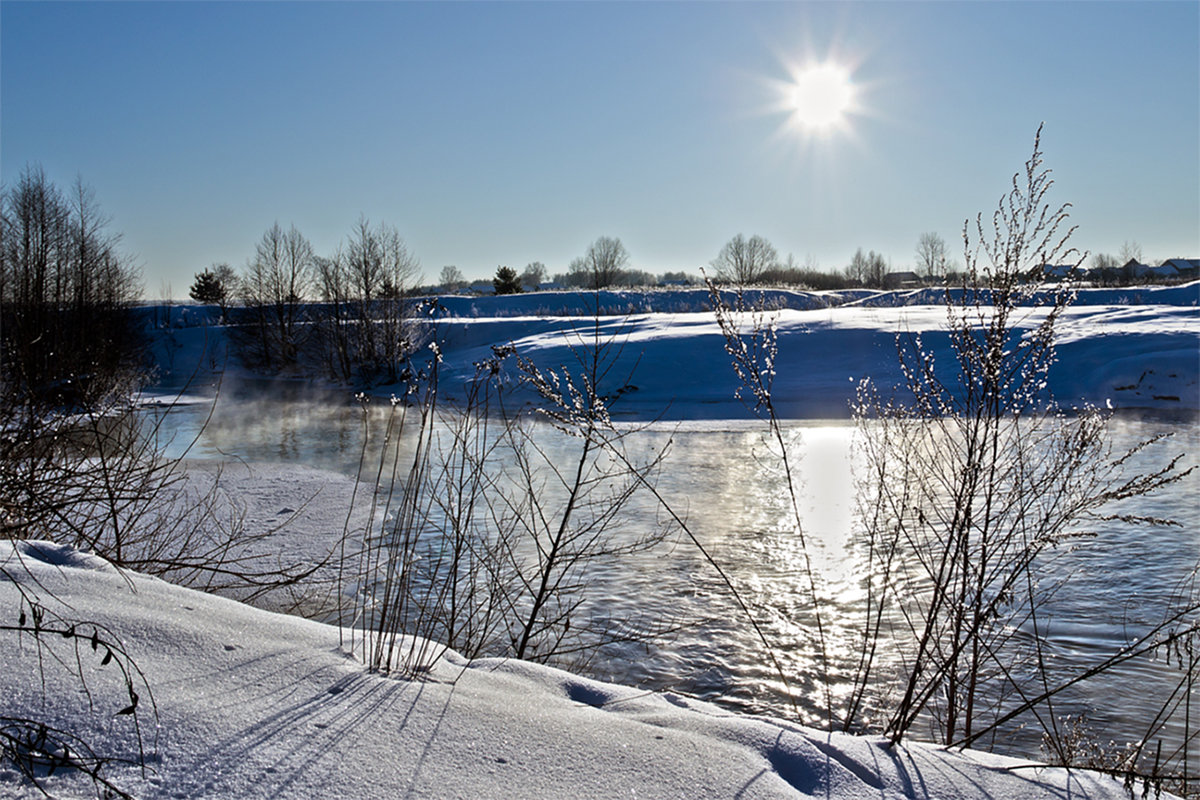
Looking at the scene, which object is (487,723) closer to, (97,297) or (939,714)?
(939,714)

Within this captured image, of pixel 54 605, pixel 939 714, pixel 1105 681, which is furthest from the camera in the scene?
pixel 1105 681

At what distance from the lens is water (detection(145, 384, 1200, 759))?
13.0ft

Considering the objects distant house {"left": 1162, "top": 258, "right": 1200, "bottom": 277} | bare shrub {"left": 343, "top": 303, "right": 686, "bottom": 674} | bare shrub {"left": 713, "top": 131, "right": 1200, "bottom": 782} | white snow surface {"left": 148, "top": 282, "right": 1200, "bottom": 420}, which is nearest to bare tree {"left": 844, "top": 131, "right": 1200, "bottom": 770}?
bare shrub {"left": 713, "top": 131, "right": 1200, "bottom": 782}

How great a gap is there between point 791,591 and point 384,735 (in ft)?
13.0

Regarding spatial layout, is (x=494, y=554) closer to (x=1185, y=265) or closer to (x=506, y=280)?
(x=506, y=280)

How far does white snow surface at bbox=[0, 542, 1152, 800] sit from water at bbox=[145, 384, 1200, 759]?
1111 mm

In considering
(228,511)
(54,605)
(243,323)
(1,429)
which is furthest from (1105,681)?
(243,323)

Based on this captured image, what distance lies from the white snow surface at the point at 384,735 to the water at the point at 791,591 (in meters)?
1.11

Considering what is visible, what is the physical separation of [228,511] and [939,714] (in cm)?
619

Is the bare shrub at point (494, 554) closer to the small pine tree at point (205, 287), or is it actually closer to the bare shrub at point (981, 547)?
the bare shrub at point (981, 547)

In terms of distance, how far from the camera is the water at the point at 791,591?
3977mm

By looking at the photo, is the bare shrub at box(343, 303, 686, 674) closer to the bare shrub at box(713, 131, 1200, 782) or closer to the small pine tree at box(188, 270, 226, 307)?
the bare shrub at box(713, 131, 1200, 782)

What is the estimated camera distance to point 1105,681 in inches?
160

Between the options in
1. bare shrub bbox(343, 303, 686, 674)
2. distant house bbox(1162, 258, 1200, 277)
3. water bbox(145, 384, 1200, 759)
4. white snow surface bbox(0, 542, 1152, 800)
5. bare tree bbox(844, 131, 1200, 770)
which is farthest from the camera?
distant house bbox(1162, 258, 1200, 277)
